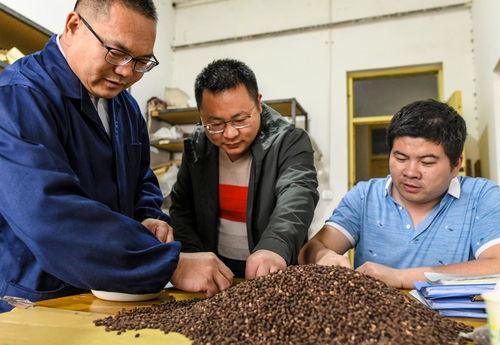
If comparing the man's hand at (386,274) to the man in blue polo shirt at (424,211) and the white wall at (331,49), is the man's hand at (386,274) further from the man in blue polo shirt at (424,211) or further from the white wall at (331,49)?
the white wall at (331,49)

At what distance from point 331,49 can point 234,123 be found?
3393mm

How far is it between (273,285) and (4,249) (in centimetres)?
73

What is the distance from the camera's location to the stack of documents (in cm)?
96

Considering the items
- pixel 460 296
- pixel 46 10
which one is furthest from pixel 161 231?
pixel 46 10

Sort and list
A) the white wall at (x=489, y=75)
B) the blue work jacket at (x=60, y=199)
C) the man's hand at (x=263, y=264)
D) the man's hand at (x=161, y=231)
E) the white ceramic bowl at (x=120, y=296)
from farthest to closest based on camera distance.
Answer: the white wall at (x=489, y=75) < the man's hand at (x=161, y=231) < the man's hand at (x=263, y=264) < the white ceramic bowl at (x=120, y=296) < the blue work jacket at (x=60, y=199)

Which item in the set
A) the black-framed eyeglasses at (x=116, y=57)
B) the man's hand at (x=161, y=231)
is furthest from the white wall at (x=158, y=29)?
the man's hand at (x=161, y=231)

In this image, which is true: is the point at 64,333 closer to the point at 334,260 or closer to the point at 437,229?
the point at 334,260

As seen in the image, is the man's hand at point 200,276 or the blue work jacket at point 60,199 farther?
the man's hand at point 200,276

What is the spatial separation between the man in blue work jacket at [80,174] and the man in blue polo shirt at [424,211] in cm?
72

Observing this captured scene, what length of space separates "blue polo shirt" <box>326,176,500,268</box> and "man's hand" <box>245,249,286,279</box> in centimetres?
64

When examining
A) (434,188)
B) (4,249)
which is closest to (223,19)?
(434,188)

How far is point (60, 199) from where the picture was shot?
94 centimetres

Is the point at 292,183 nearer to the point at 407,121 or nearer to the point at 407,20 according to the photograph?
the point at 407,121

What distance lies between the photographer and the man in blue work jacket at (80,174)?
3.10 feet
